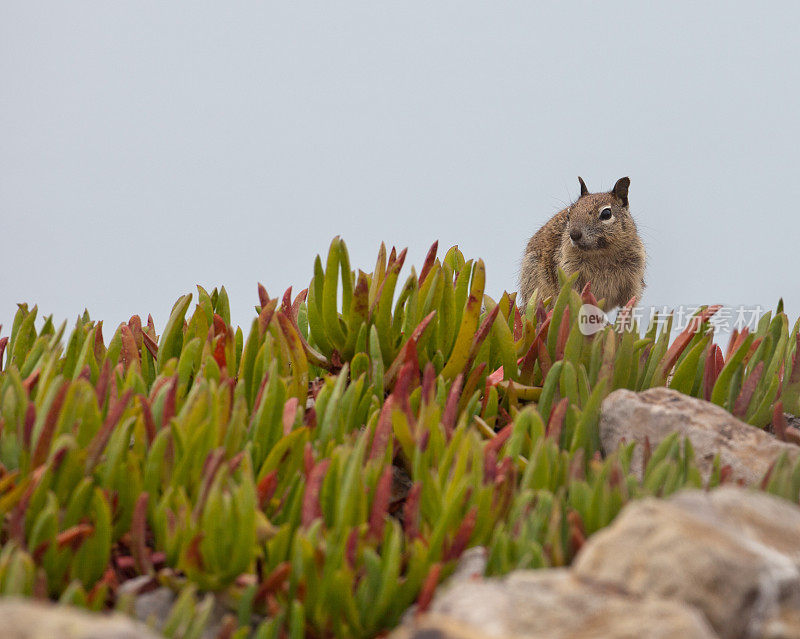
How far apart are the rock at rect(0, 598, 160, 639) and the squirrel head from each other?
686cm

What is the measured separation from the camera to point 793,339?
4.34 metres

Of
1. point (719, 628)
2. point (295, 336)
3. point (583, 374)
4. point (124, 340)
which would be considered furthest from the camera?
point (124, 340)

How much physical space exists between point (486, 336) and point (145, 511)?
185cm

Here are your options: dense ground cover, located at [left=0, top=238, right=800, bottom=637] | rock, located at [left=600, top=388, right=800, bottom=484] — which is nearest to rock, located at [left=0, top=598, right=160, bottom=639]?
dense ground cover, located at [left=0, top=238, right=800, bottom=637]

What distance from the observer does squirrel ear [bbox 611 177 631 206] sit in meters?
8.20

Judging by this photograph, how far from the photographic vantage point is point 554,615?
1.54 metres

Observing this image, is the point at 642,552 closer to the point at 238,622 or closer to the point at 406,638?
the point at 406,638

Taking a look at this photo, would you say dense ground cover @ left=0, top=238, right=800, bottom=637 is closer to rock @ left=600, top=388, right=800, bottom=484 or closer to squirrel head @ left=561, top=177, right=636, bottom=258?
rock @ left=600, top=388, right=800, bottom=484

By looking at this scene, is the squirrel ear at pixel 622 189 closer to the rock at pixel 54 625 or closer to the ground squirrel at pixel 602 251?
the ground squirrel at pixel 602 251

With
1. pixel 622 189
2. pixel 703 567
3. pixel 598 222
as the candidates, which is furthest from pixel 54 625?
pixel 622 189

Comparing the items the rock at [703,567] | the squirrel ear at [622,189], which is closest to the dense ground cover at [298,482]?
the rock at [703,567]

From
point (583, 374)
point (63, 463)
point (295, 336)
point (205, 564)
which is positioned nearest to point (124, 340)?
point (295, 336)

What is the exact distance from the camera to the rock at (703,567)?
5.35 feet

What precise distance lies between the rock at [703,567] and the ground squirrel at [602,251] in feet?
20.5
